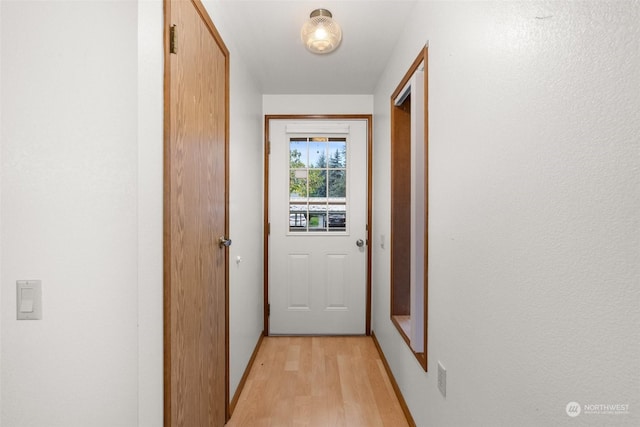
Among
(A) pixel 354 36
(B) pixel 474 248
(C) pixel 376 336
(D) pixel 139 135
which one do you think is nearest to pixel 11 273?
(D) pixel 139 135

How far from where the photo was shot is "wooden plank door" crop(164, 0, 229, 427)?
1.07 meters

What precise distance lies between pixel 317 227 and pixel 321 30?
177cm

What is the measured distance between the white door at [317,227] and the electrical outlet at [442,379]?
1659mm

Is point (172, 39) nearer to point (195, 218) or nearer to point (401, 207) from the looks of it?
point (195, 218)

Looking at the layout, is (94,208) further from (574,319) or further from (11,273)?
(574,319)

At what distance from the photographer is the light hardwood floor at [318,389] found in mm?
1805

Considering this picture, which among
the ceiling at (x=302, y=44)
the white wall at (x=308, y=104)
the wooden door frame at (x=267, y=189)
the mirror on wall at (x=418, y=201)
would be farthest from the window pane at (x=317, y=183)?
the mirror on wall at (x=418, y=201)

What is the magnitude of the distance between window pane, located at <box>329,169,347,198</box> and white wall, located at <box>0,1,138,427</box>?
2165 mm

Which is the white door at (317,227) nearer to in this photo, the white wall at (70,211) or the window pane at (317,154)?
the window pane at (317,154)

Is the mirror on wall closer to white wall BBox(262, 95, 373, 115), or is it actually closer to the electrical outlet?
the electrical outlet

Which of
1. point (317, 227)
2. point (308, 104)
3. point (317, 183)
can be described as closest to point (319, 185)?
point (317, 183)

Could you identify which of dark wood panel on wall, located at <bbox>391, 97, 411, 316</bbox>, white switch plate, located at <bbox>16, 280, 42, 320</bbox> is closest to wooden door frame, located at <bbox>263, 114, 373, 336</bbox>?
dark wood panel on wall, located at <bbox>391, 97, 411, 316</bbox>

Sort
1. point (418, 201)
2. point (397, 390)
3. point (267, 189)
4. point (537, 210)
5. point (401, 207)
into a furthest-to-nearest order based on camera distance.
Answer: point (267, 189)
point (401, 207)
point (397, 390)
point (418, 201)
point (537, 210)

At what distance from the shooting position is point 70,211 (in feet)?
3.20
